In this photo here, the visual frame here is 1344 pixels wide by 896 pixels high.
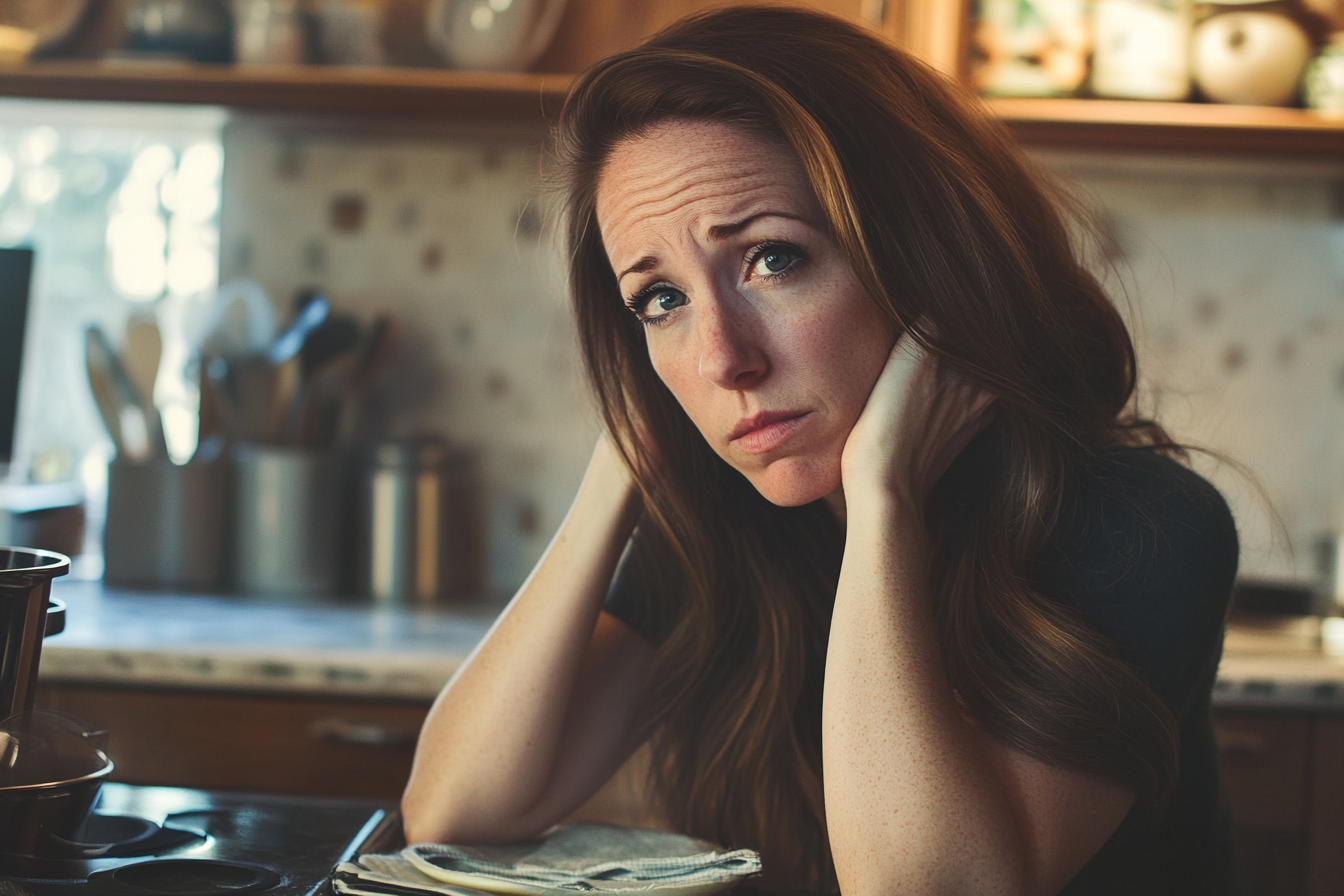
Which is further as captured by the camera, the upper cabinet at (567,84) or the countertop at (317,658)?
the upper cabinet at (567,84)

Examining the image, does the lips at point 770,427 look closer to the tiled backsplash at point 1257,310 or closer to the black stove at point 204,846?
the black stove at point 204,846

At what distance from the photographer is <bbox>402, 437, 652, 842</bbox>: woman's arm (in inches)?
38.7

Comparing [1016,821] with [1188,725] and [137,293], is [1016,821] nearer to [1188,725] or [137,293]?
[1188,725]

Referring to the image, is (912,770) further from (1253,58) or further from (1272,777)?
(1253,58)

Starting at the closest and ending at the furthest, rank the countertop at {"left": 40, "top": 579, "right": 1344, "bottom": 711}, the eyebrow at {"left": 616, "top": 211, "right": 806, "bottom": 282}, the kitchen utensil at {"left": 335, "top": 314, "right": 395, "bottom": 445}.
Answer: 1. the eyebrow at {"left": 616, "top": 211, "right": 806, "bottom": 282}
2. the countertop at {"left": 40, "top": 579, "right": 1344, "bottom": 711}
3. the kitchen utensil at {"left": 335, "top": 314, "right": 395, "bottom": 445}

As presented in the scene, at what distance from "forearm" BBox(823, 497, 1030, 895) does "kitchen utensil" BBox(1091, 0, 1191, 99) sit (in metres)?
1.33

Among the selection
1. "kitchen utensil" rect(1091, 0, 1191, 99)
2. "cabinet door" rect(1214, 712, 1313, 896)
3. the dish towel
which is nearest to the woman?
the dish towel

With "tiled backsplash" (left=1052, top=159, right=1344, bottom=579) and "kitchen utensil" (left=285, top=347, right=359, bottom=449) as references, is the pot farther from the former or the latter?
"tiled backsplash" (left=1052, top=159, right=1344, bottom=579)

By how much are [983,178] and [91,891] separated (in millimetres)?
842

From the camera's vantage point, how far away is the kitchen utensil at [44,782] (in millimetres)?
687

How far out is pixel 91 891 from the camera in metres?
0.67

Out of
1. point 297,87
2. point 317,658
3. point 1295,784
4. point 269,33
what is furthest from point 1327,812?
point 269,33

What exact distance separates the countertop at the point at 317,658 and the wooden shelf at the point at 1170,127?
0.80 metres

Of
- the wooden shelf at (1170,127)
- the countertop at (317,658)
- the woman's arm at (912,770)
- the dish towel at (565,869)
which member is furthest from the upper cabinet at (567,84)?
the dish towel at (565,869)
